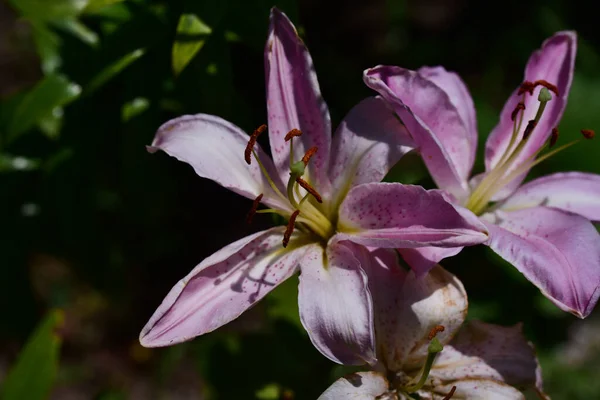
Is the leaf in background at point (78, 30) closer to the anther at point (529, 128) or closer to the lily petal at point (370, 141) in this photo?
the lily petal at point (370, 141)

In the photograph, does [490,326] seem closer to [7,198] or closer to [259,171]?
[259,171]

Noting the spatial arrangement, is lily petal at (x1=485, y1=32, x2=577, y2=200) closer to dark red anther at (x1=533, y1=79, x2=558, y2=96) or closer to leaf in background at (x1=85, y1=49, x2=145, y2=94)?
dark red anther at (x1=533, y1=79, x2=558, y2=96)


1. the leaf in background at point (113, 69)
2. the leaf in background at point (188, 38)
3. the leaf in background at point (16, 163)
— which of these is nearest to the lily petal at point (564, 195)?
the leaf in background at point (188, 38)

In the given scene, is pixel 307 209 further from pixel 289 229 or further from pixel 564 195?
pixel 564 195

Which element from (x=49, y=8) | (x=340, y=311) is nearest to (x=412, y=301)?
(x=340, y=311)

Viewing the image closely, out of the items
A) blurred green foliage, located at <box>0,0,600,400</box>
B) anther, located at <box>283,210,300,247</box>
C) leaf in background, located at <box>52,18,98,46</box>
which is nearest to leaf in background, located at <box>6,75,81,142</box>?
blurred green foliage, located at <box>0,0,600,400</box>

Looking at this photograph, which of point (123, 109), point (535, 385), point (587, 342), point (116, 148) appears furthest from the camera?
point (587, 342)

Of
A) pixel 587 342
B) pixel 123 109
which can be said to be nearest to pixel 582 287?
pixel 123 109
